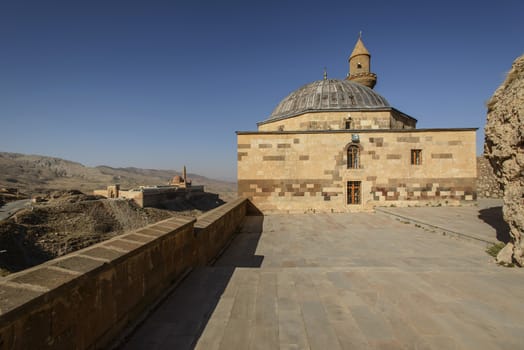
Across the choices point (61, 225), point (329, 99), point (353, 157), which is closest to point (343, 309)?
point (353, 157)

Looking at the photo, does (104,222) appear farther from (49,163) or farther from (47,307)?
(49,163)

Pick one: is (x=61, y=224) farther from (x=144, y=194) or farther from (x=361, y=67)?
(x=361, y=67)

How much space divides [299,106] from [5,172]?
315 ft

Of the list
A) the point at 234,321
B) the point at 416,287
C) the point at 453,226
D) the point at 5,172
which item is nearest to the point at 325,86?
the point at 453,226

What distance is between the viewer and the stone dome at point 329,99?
16.1 meters

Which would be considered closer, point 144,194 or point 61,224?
point 61,224

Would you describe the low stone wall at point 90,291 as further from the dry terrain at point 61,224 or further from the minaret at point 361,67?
the minaret at point 361,67

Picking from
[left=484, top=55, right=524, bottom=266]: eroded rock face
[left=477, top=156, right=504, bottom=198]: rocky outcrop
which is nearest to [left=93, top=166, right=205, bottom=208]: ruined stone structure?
[left=484, top=55, right=524, bottom=266]: eroded rock face

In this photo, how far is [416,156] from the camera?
12695 mm

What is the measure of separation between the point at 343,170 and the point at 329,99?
262 inches

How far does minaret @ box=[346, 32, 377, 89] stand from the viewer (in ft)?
79.3

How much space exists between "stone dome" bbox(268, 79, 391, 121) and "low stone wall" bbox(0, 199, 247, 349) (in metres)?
14.2

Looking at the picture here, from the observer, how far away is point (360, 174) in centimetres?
1252

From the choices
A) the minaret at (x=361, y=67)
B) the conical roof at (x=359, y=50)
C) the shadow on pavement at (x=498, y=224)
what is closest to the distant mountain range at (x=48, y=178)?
the minaret at (x=361, y=67)
